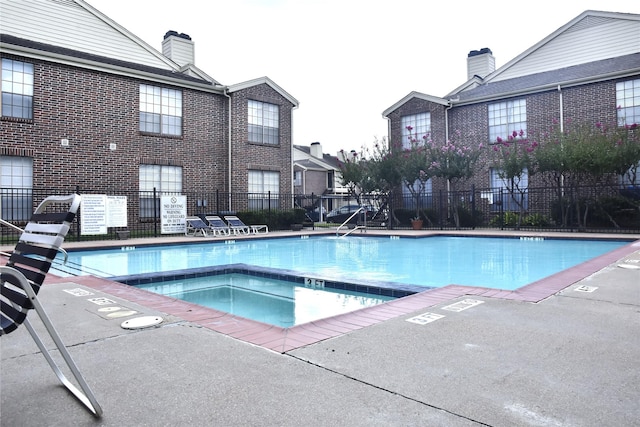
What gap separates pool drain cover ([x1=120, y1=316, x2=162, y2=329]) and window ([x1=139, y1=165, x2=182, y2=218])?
1270 centimetres

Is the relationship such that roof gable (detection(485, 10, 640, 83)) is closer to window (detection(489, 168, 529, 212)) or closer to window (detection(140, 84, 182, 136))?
window (detection(489, 168, 529, 212))

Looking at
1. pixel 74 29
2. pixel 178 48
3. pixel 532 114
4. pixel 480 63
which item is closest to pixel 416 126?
pixel 532 114

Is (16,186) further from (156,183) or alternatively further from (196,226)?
(196,226)

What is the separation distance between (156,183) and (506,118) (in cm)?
1496

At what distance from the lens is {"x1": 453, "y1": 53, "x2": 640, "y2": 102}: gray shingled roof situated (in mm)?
17109

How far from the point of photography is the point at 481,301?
4.20m

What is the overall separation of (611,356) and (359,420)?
1.76 meters

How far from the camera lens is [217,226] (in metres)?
15.2

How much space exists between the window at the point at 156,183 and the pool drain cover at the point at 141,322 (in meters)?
12.7

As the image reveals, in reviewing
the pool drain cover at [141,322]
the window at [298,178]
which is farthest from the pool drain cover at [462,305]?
the window at [298,178]

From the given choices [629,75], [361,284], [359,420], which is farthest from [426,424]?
[629,75]

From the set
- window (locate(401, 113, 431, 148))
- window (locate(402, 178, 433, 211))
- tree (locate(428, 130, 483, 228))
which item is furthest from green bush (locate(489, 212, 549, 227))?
window (locate(401, 113, 431, 148))

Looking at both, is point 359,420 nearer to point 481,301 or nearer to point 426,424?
point 426,424

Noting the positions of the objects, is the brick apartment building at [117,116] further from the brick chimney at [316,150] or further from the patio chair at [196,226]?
the brick chimney at [316,150]
